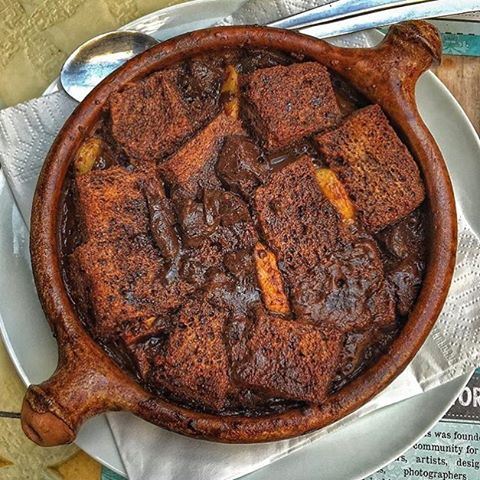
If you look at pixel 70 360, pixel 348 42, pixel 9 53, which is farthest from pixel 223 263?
pixel 9 53

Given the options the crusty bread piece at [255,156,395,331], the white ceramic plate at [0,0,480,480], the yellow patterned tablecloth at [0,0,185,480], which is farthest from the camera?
the yellow patterned tablecloth at [0,0,185,480]

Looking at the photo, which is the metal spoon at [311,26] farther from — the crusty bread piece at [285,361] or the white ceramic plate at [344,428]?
the crusty bread piece at [285,361]

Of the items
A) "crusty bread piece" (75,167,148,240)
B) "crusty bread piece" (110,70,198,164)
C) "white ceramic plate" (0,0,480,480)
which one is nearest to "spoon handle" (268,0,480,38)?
"white ceramic plate" (0,0,480,480)

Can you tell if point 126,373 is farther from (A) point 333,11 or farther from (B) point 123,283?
(A) point 333,11

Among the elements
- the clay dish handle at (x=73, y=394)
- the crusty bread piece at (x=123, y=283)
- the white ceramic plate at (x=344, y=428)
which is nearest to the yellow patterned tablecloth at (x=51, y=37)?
the white ceramic plate at (x=344, y=428)

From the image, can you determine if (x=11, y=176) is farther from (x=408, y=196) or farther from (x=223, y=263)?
(x=408, y=196)

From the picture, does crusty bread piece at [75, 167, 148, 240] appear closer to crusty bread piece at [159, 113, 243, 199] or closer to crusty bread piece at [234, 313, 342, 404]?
crusty bread piece at [159, 113, 243, 199]
